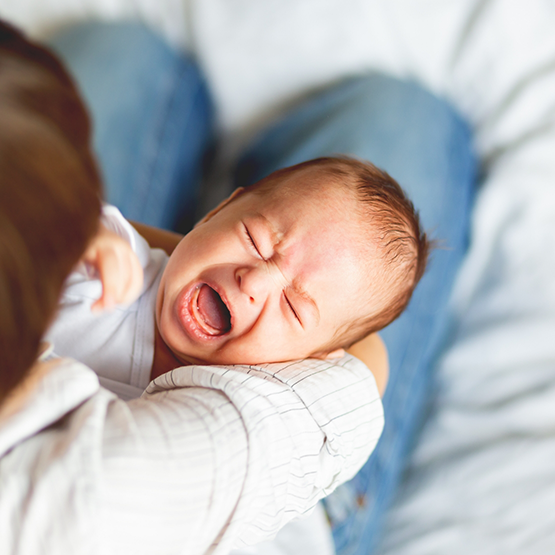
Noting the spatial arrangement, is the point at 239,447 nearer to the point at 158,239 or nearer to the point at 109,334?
the point at 109,334

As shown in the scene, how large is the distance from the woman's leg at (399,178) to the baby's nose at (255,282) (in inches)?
14.0

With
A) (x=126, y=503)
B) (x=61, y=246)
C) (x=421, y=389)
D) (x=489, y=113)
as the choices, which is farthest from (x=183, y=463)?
(x=489, y=113)

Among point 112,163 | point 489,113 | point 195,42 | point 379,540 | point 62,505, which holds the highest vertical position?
point 489,113

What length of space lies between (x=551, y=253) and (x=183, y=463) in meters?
1.00

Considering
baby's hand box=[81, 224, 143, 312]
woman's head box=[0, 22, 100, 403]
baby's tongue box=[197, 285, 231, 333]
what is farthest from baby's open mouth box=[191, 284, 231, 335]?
woman's head box=[0, 22, 100, 403]

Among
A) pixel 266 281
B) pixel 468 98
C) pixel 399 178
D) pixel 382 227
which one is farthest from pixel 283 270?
pixel 468 98

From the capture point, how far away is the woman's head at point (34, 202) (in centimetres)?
26

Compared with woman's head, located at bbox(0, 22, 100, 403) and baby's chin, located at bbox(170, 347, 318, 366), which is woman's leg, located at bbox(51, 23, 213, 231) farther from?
woman's head, located at bbox(0, 22, 100, 403)

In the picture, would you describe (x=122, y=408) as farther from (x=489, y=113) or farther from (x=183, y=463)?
(x=489, y=113)

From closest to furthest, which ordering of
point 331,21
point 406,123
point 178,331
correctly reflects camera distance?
point 178,331
point 406,123
point 331,21

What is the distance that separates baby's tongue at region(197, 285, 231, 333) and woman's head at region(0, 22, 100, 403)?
0.28m

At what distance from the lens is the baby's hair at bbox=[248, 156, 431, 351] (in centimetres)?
61

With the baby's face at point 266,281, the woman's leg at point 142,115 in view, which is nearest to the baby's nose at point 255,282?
the baby's face at point 266,281

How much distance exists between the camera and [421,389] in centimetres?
109
